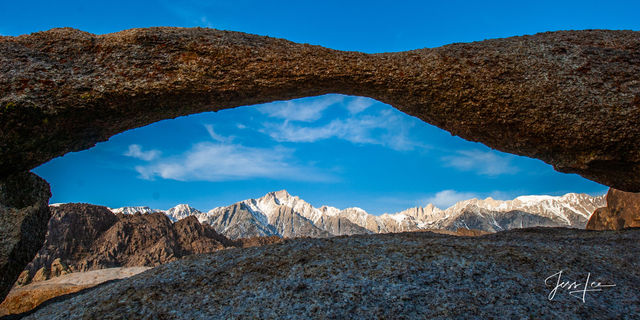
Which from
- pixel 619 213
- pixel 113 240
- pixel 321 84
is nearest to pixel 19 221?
pixel 321 84

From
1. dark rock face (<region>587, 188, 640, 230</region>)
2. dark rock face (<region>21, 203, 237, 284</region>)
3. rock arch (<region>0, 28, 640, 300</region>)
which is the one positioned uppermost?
rock arch (<region>0, 28, 640, 300</region>)

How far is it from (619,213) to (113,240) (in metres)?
57.3

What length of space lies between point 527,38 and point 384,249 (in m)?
13.2

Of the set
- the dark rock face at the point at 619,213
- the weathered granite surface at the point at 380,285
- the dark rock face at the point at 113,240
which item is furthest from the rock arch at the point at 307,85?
the dark rock face at the point at 113,240

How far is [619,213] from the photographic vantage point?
1127 inches

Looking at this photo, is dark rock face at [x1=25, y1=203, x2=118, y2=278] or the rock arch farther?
dark rock face at [x1=25, y1=203, x2=118, y2=278]

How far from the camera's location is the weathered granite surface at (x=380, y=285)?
6969mm

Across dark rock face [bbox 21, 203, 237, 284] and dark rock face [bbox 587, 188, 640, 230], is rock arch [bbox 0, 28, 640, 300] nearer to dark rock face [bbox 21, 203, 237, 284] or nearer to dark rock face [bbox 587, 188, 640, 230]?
dark rock face [bbox 587, 188, 640, 230]

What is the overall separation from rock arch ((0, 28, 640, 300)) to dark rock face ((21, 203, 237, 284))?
29908 mm

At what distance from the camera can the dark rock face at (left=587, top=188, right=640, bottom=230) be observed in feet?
88.0

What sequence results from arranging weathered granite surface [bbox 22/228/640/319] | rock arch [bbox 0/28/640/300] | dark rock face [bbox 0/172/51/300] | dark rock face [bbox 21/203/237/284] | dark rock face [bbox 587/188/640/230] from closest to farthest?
weathered granite surface [bbox 22/228/640/319] < dark rock face [bbox 0/172/51/300] < rock arch [bbox 0/28/640/300] < dark rock face [bbox 587/188/640/230] < dark rock face [bbox 21/203/237/284]

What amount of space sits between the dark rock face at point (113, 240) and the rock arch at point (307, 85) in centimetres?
2991

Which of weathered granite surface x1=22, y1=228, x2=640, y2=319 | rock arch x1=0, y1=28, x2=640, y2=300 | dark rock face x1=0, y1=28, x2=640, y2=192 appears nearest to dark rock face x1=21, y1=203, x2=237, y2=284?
rock arch x1=0, y1=28, x2=640, y2=300

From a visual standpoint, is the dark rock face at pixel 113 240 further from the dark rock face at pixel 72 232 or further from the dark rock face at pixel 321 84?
the dark rock face at pixel 321 84
